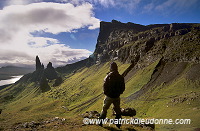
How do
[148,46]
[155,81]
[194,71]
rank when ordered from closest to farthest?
[194,71] < [155,81] < [148,46]

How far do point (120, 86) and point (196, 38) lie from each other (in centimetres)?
10422

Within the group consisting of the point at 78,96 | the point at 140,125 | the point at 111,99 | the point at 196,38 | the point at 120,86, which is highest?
the point at 196,38

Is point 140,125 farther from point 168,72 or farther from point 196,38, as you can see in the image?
point 196,38

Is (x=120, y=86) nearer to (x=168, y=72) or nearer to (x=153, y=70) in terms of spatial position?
(x=168, y=72)

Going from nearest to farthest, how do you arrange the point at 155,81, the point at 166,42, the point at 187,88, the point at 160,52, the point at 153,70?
the point at 187,88 → the point at 155,81 → the point at 153,70 → the point at 160,52 → the point at 166,42

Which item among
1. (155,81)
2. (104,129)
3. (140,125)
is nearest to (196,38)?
(155,81)

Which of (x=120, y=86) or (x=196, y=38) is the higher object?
(x=196, y=38)

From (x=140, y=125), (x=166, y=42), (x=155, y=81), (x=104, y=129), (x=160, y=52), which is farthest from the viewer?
(x=166, y=42)

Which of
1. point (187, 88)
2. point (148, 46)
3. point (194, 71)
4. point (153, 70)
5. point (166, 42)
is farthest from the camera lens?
point (148, 46)

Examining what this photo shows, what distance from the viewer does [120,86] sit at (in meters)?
16.2

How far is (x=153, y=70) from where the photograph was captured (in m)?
87.1

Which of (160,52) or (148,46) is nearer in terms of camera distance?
(160,52)

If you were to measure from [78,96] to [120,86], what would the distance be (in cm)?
12876

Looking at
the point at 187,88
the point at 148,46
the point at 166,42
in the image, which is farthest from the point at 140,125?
the point at 148,46
